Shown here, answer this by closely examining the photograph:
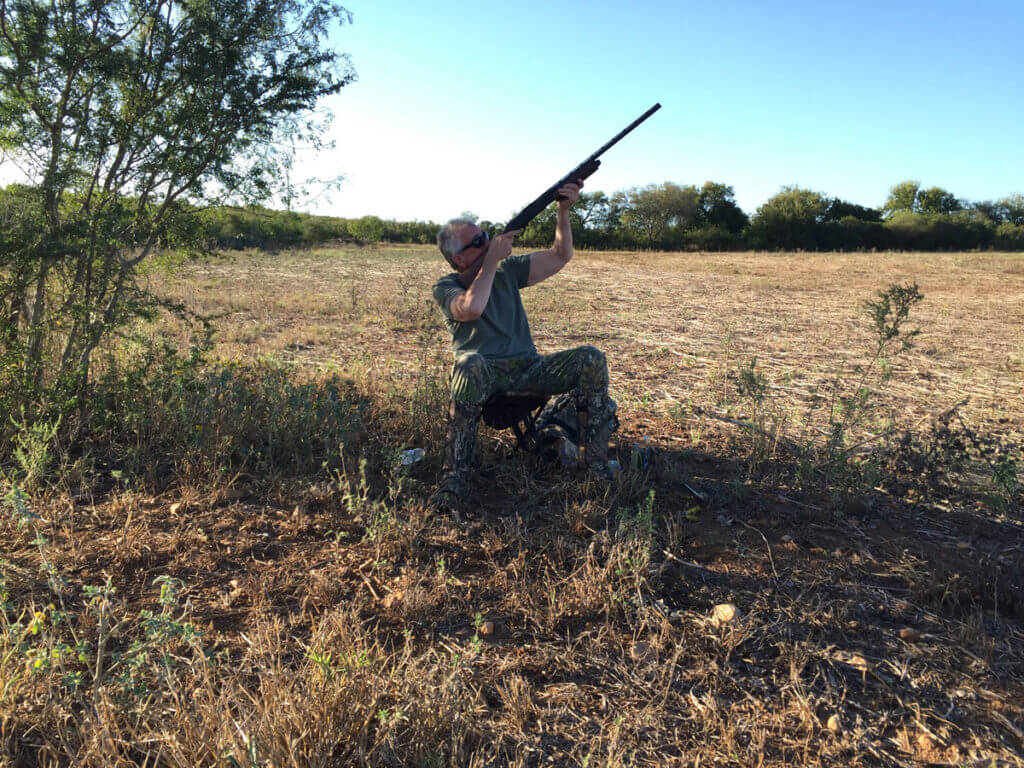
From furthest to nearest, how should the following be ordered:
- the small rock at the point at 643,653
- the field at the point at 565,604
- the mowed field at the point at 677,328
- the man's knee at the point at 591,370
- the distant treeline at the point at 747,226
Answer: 1. the distant treeline at the point at 747,226
2. the mowed field at the point at 677,328
3. the man's knee at the point at 591,370
4. the small rock at the point at 643,653
5. the field at the point at 565,604

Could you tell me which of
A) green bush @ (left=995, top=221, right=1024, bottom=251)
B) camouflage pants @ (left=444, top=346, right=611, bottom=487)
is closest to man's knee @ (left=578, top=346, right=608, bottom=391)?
camouflage pants @ (left=444, top=346, right=611, bottom=487)


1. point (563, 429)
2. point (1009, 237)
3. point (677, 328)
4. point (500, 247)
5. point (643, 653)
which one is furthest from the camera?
point (1009, 237)

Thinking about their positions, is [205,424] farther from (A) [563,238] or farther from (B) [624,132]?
(B) [624,132]

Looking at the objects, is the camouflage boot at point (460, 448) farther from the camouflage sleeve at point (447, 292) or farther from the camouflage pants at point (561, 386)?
the camouflage sleeve at point (447, 292)

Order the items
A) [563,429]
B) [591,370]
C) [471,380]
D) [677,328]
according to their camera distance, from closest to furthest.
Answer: [471,380] < [591,370] < [563,429] < [677,328]

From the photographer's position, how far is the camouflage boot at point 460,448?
375 centimetres

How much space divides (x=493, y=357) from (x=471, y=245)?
710 mm

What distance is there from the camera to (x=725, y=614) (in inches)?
106

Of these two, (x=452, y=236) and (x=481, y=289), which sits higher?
(x=452, y=236)

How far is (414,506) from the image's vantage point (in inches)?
137

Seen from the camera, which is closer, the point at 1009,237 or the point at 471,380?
the point at 471,380

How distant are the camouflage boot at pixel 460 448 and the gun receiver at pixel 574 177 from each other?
4.06 feet

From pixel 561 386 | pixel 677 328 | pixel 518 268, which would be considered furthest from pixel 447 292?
pixel 677 328

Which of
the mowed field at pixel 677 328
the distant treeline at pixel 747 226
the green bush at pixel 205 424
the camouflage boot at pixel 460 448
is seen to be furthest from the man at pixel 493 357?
the distant treeline at pixel 747 226
